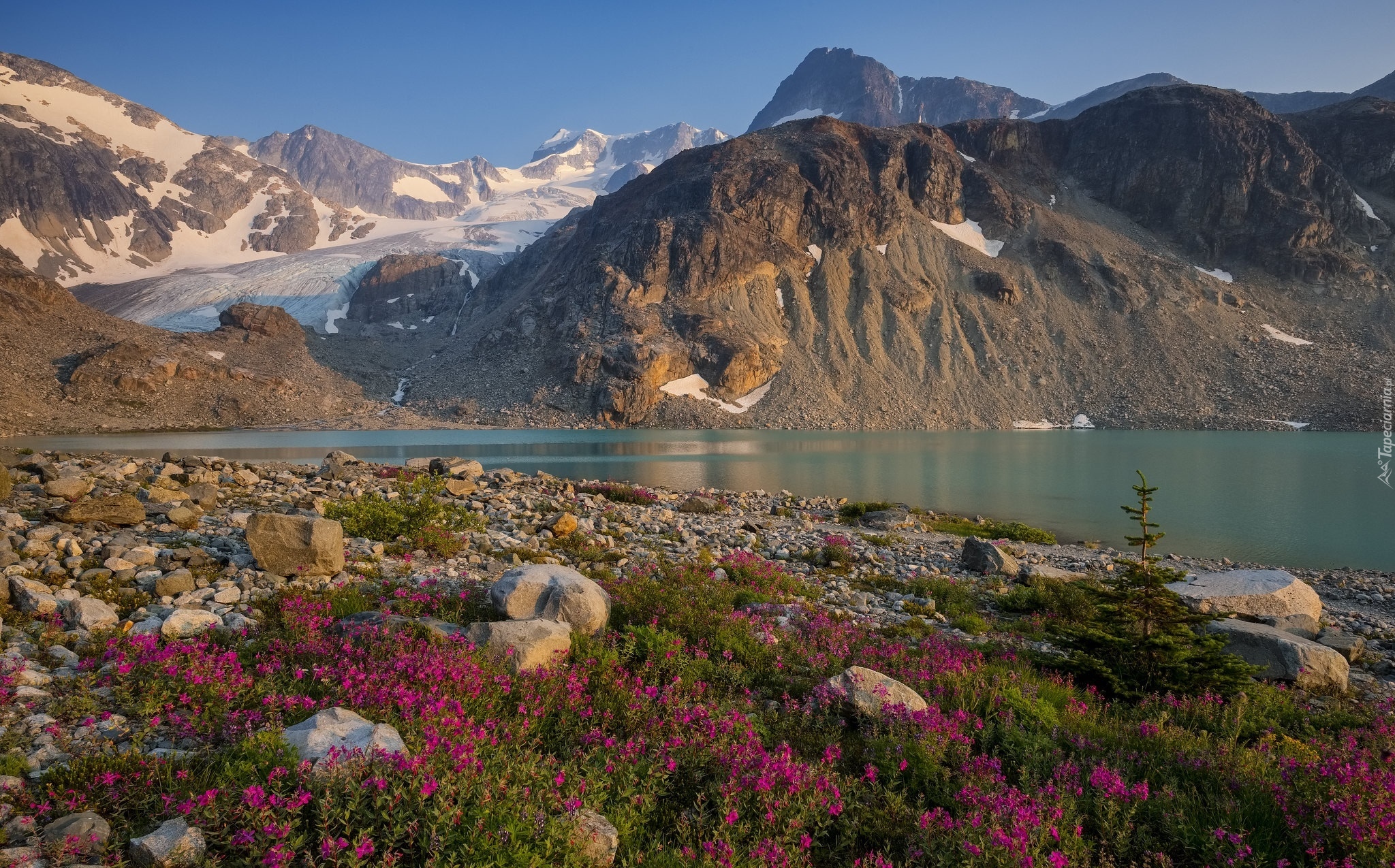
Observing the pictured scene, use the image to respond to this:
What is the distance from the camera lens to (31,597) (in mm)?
7137

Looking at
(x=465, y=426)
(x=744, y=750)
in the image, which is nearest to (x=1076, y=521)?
(x=744, y=750)

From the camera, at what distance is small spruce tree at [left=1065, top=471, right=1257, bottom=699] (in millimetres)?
7953

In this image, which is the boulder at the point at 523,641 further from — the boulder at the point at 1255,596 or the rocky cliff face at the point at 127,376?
the rocky cliff face at the point at 127,376

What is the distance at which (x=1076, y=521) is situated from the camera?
30.7 m

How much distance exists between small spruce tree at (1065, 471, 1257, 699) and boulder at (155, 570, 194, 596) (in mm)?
11737

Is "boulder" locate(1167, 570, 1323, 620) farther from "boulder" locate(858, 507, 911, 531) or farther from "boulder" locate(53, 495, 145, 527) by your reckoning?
"boulder" locate(53, 495, 145, 527)

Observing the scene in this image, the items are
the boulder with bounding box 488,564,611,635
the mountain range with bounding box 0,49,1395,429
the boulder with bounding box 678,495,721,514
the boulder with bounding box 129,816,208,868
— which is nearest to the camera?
the boulder with bounding box 129,816,208,868

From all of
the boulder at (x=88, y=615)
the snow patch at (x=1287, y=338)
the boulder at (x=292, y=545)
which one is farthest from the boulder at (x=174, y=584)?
the snow patch at (x=1287, y=338)

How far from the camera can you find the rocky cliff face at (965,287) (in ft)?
384

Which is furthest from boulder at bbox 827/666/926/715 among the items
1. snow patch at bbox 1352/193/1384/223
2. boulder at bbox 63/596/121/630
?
snow patch at bbox 1352/193/1384/223

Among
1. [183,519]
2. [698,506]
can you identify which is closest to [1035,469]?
[698,506]

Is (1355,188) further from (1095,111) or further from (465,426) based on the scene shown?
(465,426)

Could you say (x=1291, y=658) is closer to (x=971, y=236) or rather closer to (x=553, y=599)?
(x=553, y=599)

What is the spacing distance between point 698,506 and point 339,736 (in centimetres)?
2029
